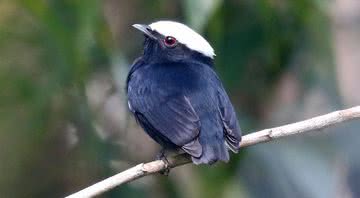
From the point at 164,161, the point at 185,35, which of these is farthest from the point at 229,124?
the point at 185,35

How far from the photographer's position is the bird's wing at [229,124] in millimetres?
5418

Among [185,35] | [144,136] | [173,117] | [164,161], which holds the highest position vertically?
[185,35]

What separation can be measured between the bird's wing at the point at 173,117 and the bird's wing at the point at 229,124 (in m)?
0.15

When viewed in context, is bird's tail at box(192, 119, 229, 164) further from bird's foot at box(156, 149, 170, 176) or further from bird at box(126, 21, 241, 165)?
bird's foot at box(156, 149, 170, 176)

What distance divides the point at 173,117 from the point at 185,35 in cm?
79

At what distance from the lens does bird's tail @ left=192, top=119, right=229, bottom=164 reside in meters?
5.29

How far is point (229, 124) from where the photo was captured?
5.55 m

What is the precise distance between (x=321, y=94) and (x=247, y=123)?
1.58 feet

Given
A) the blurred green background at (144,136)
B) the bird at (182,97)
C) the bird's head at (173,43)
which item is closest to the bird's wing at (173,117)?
the bird at (182,97)

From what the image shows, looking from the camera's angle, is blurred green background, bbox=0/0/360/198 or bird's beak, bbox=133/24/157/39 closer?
bird's beak, bbox=133/24/157/39

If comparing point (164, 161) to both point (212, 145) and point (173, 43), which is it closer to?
point (212, 145)

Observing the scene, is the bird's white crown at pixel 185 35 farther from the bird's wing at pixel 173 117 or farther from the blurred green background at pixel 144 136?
the bird's wing at pixel 173 117

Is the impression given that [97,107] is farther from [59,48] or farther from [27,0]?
[27,0]

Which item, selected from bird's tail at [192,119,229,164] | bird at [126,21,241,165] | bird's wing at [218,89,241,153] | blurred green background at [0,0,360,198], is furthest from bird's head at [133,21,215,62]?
bird's tail at [192,119,229,164]
